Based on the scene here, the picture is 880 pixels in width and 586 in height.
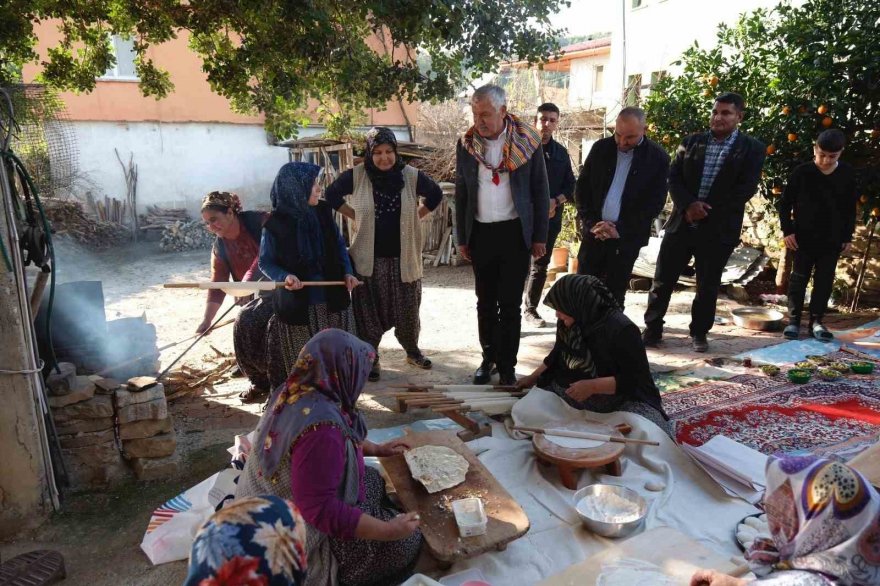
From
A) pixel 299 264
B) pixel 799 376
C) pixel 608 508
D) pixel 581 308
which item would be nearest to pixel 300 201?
pixel 299 264

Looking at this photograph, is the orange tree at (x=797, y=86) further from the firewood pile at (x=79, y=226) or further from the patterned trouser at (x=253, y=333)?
the firewood pile at (x=79, y=226)

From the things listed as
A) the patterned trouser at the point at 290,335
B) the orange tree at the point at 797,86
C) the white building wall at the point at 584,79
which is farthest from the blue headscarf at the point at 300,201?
the white building wall at the point at 584,79

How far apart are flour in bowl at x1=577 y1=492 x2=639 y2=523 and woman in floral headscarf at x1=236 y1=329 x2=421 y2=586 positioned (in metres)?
0.77

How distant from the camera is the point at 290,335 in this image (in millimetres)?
3559

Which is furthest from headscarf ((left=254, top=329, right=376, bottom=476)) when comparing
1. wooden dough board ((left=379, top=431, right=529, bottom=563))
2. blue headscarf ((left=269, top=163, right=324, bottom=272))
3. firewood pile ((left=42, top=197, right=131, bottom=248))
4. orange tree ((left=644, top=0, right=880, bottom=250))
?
firewood pile ((left=42, top=197, right=131, bottom=248))

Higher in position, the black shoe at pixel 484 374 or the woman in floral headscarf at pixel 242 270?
the woman in floral headscarf at pixel 242 270

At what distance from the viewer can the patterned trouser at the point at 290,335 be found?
11.7ft

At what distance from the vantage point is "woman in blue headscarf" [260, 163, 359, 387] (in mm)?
3389

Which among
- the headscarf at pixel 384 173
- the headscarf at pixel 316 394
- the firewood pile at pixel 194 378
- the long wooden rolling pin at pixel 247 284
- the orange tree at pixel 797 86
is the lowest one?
the firewood pile at pixel 194 378

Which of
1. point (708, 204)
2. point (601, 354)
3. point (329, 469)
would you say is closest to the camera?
point (329, 469)

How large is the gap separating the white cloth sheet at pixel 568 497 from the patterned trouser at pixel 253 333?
1.65 metres

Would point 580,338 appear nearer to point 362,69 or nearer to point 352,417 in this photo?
point 352,417

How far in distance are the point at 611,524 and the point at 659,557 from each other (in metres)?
0.28

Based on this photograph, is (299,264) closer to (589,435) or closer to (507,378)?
(507,378)
